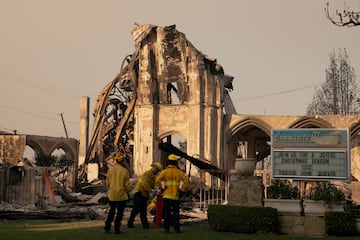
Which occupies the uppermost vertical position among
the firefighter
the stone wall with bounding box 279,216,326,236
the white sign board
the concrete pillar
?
the concrete pillar

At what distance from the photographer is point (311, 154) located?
12938 millimetres

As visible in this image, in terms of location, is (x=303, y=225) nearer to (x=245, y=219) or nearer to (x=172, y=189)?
(x=245, y=219)

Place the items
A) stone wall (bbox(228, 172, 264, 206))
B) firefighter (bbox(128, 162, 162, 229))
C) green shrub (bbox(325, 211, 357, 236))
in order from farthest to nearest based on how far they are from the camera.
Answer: firefighter (bbox(128, 162, 162, 229)) → stone wall (bbox(228, 172, 264, 206)) → green shrub (bbox(325, 211, 357, 236))

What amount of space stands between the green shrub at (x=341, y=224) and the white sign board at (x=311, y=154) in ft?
4.17

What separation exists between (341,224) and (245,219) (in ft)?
6.67

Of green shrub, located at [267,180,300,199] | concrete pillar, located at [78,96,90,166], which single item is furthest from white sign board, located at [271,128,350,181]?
concrete pillar, located at [78,96,90,166]

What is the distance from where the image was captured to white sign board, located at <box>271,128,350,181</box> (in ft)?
41.6

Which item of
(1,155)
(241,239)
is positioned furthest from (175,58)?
(241,239)

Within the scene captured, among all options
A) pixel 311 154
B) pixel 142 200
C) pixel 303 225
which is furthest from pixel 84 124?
pixel 303 225

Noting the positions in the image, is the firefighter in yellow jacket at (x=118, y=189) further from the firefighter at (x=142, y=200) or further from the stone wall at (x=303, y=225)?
the stone wall at (x=303, y=225)

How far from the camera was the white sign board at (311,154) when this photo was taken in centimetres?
1269

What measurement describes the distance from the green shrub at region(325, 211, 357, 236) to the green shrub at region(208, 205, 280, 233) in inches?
43.7

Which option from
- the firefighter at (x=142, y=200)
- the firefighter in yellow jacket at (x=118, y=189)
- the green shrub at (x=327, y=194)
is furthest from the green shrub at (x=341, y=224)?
the firefighter in yellow jacket at (x=118, y=189)

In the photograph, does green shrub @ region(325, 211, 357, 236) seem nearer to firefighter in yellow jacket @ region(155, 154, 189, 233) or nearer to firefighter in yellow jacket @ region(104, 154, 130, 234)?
firefighter in yellow jacket @ region(155, 154, 189, 233)
